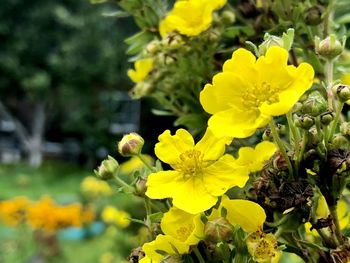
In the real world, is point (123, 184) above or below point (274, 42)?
below

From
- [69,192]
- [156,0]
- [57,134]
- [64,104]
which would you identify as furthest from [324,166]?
[57,134]

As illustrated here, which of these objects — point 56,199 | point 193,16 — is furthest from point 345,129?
point 56,199

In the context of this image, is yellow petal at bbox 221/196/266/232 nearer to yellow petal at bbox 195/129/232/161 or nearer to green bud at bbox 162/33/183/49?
yellow petal at bbox 195/129/232/161

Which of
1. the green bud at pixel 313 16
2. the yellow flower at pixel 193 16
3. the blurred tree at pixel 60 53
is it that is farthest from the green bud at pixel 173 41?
the blurred tree at pixel 60 53

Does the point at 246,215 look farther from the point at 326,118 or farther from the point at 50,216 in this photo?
the point at 50,216

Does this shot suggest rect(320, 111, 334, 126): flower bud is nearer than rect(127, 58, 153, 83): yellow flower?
Yes

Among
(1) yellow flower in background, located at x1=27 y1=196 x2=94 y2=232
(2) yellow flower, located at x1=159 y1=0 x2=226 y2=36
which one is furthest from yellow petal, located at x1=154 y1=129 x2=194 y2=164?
(1) yellow flower in background, located at x1=27 y1=196 x2=94 y2=232
